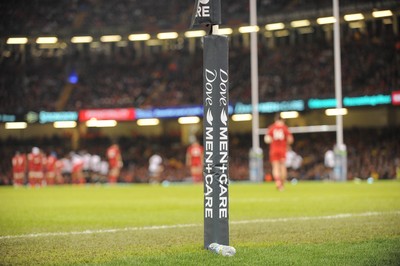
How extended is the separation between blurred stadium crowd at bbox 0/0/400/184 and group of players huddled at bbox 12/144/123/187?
2.35m

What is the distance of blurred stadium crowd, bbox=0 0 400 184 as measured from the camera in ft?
115

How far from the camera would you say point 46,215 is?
40.8 feet

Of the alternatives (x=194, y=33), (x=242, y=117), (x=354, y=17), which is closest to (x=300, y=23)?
(x=354, y=17)

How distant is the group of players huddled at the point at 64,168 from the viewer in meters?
31.9

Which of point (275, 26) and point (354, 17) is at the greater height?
point (275, 26)

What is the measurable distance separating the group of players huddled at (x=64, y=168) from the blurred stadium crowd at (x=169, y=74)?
235cm

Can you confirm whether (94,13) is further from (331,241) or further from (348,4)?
(331,241)

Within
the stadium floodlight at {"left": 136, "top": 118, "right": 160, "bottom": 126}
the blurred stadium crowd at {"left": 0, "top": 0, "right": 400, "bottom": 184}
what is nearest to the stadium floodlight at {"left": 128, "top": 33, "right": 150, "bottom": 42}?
the blurred stadium crowd at {"left": 0, "top": 0, "right": 400, "bottom": 184}

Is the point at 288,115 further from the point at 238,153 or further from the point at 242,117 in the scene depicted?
the point at 238,153

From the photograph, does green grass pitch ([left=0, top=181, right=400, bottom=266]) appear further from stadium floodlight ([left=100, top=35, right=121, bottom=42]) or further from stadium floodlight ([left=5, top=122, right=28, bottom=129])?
stadium floodlight ([left=100, top=35, right=121, bottom=42])

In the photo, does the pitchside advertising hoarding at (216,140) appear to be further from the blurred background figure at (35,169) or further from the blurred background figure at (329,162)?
the blurred background figure at (329,162)

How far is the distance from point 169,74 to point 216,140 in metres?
36.0

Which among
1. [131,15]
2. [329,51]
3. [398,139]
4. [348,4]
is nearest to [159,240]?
[348,4]

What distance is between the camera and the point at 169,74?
42250 millimetres
